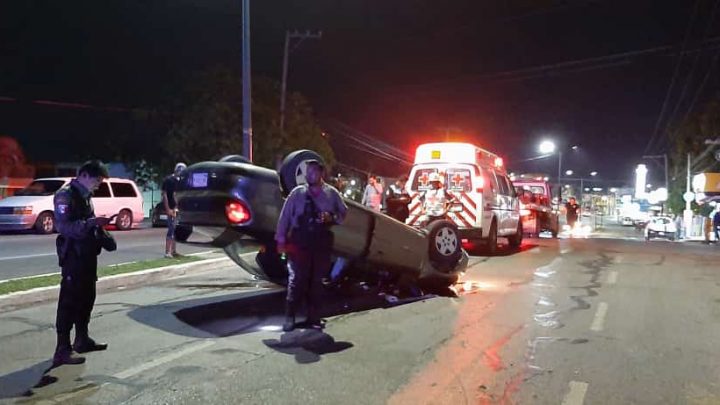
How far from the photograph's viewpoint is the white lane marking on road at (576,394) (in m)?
4.94

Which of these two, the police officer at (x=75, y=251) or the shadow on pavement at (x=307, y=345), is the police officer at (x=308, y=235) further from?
the police officer at (x=75, y=251)

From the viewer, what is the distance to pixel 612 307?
8781 mm

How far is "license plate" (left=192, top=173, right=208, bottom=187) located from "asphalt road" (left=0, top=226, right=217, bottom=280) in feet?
17.7

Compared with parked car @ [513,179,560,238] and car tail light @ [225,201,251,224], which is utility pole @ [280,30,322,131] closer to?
parked car @ [513,179,560,238]

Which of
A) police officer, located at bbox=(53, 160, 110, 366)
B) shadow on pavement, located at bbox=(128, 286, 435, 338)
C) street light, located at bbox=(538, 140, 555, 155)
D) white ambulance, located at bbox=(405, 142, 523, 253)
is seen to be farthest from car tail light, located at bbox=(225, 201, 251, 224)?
street light, located at bbox=(538, 140, 555, 155)

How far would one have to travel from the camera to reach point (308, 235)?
672 centimetres

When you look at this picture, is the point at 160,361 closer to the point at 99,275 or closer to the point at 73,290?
the point at 73,290

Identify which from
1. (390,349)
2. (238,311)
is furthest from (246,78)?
(390,349)

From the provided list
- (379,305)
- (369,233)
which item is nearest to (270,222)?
(369,233)

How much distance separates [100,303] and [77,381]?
3580 mm

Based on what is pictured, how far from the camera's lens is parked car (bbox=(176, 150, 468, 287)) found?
7.21 meters

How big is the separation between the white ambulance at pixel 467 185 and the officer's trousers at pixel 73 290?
8.53 metres

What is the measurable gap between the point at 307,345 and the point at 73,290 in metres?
2.14

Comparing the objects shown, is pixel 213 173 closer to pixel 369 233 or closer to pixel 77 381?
pixel 369 233
